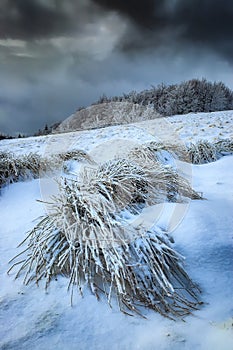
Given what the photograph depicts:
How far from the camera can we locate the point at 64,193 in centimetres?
230

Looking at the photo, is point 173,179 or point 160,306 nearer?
point 160,306

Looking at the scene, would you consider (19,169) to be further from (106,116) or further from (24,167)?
(106,116)

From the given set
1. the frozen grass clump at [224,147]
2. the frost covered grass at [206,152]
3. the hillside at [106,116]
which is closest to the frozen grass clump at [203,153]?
the frost covered grass at [206,152]

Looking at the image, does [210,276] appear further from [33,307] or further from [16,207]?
[16,207]

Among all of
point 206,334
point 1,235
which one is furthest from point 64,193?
point 206,334

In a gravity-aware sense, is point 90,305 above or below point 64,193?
below

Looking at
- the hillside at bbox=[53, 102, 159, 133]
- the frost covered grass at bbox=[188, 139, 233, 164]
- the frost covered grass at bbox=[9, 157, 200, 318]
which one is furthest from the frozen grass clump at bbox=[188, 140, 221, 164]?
the hillside at bbox=[53, 102, 159, 133]

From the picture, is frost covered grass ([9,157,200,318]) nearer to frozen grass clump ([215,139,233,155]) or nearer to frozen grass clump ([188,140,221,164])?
frozen grass clump ([188,140,221,164])

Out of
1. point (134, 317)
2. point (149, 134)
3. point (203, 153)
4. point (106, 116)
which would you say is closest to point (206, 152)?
point (203, 153)

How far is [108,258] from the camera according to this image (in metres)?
1.74

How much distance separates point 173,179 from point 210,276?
43.5 inches

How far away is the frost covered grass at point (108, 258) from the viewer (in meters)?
1.65

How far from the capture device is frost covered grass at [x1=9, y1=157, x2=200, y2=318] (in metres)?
1.65

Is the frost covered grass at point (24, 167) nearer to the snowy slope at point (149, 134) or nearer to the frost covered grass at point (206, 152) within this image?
the frost covered grass at point (206, 152)
